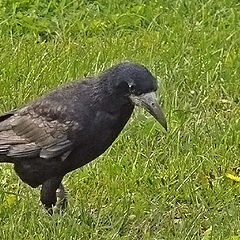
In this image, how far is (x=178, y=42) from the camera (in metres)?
6.84

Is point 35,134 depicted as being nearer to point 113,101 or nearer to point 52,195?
point 52,195

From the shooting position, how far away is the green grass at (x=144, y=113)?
4840 mm

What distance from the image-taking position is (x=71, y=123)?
4.42 m

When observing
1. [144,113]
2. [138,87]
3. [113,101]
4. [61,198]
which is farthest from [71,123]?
[144,113]

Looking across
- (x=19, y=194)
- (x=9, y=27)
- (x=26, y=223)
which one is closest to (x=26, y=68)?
(x=9, y=27)

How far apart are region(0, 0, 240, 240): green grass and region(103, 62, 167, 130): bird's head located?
767 mm

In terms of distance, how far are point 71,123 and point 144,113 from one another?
1501mm

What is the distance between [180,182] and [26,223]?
41.2 inches

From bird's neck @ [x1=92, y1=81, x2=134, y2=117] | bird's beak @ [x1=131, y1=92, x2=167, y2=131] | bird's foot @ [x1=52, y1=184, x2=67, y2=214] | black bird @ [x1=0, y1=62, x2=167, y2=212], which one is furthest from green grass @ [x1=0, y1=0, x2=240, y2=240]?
bird's beak @ [x1=131, y1=92, x2=167, y2=131]

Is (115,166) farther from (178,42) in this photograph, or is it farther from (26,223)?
(178,42)

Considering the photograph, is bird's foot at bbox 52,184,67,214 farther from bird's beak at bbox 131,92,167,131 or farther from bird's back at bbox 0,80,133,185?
bird's beak at bbox 131,92,167,131

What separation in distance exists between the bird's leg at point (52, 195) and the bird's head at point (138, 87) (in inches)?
24.8

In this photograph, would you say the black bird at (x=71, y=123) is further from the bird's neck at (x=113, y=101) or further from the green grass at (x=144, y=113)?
the green grass at (x=144, y=113)

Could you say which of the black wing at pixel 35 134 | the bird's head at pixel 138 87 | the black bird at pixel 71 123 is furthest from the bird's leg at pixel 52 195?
the bird's head at pixel 138 87
